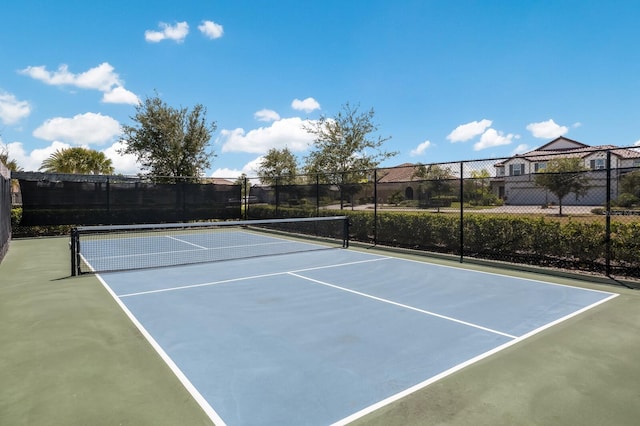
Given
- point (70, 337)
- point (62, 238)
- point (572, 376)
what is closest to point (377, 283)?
point (572, 376)

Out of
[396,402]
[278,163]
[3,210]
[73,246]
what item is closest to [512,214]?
[396,402]

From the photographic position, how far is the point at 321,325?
4797mm

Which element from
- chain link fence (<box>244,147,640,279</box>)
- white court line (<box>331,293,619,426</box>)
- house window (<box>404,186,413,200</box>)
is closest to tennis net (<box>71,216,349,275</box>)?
chain link fence (<box>244,147,640,279</box>)

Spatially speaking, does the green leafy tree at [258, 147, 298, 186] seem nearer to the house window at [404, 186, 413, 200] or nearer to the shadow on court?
the house window at [404, 186, 413, 200]

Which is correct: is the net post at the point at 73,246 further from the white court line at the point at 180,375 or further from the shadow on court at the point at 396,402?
the white court line at the point at 180,375

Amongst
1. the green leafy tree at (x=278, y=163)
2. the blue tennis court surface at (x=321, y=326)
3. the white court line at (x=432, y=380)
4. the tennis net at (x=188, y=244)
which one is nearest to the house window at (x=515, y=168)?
the green leafy tree at (x=278, y=163)

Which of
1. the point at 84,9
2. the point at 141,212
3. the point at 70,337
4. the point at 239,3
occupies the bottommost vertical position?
the point at 70,337

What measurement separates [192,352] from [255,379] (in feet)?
3.29

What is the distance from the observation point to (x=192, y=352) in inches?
157

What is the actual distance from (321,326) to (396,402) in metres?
1.89

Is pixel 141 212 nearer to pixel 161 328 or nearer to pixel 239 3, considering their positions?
pixel 239 3

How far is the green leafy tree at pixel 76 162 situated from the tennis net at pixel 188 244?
68.6ft

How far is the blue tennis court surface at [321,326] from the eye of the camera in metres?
3.11

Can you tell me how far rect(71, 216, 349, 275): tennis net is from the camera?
8.85 metres
